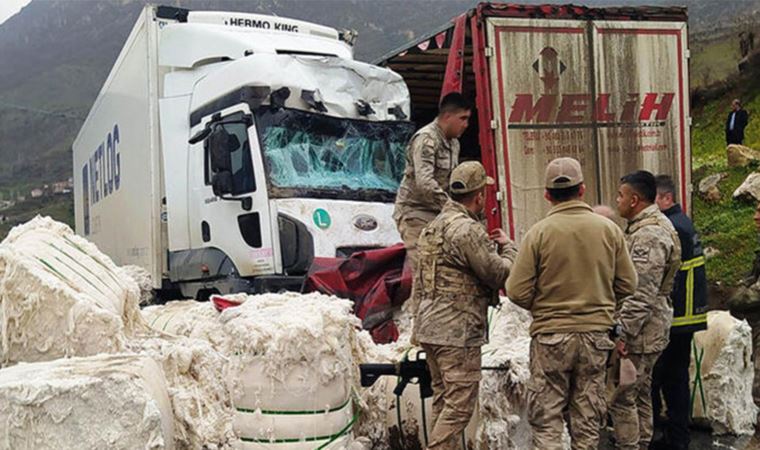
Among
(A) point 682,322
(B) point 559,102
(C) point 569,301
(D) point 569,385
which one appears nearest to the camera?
(C) point 569,301

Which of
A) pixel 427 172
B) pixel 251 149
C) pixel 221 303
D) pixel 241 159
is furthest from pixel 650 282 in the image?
pixel 241 159

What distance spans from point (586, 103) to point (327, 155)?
7.97 feet

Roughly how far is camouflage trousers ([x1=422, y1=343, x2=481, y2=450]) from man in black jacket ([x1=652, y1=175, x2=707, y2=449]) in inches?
77.9

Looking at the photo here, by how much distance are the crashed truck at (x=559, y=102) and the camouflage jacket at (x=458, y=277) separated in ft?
6.47

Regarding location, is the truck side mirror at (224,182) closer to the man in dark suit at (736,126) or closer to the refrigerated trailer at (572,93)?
the refrigerated trailer at (572,93)

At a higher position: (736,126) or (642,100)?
(736,126)

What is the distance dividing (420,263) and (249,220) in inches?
134

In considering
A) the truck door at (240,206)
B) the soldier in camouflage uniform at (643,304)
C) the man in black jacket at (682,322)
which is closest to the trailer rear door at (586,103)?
the man in black jacket at (682,322)

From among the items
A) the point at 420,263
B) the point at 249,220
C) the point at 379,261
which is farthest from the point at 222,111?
the point at 420,263

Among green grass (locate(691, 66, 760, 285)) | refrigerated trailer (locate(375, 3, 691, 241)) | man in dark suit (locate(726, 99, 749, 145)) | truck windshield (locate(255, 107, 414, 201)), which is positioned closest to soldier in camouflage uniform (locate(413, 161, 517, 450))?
refrigerated trailer (locate(375, 3, 691, 241))

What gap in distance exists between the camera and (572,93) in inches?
304

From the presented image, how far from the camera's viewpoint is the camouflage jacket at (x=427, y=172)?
6.13 m

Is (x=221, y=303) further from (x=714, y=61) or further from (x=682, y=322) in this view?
(x=714, y=61)

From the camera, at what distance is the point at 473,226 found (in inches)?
187
